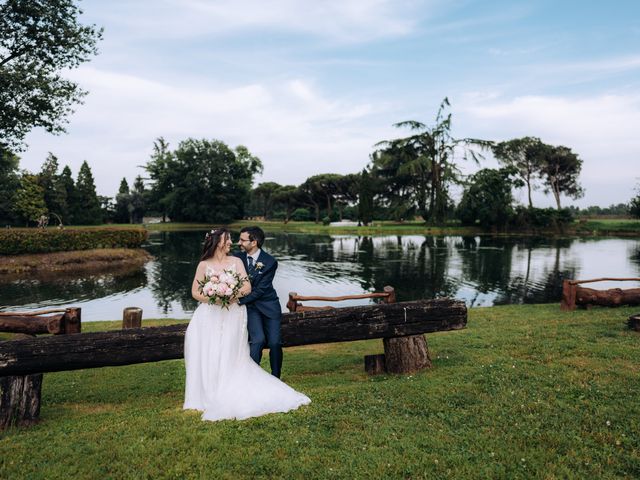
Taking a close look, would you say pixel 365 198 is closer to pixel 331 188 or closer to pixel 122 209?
pixel 331 188

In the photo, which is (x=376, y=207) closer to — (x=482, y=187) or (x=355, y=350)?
(x=482, y=187)

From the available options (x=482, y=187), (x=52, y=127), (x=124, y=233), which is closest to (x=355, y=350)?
(x=52, y=127)

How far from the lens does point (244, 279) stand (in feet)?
18.6

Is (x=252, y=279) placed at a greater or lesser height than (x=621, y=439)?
greater

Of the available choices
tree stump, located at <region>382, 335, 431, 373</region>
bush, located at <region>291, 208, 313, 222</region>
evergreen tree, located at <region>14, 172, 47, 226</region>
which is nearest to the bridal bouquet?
tree stump, located at <region>382, 335, 431, 373</region>

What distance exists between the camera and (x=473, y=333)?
10.3 metres

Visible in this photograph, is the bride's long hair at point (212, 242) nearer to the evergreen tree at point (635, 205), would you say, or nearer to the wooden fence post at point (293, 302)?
the wooden fence post at point (293, 302)

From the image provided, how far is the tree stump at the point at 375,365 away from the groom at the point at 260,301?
6.58ft

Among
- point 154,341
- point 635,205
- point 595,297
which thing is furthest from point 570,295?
point 635,205

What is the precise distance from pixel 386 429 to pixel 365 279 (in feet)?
63.0

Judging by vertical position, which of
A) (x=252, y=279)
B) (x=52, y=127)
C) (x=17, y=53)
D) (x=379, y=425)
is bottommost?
(x=379, y=425)

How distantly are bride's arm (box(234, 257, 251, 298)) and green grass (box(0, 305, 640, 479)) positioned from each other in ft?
5.18

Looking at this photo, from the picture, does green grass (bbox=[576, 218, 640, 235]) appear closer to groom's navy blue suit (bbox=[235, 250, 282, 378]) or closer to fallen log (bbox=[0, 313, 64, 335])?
groom's navy blue suit (bbox=[235, 250, 282, 378])

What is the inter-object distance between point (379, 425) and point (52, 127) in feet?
78.5
